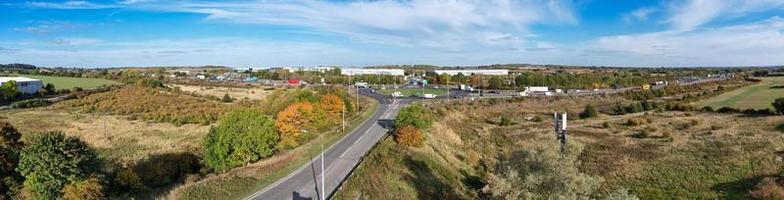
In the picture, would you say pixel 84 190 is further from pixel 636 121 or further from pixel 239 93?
pixel 239 93

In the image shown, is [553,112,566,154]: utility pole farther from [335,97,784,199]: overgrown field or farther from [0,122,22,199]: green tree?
[0,122,22,199]: green tree

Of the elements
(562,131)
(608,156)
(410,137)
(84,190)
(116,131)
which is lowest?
(608,156)

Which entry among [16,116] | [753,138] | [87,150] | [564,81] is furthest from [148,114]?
[564,81]

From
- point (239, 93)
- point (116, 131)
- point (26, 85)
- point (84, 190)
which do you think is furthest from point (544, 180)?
point (26, 85)

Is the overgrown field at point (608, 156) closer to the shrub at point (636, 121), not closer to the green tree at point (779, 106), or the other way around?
the shrub at point (636, 121)

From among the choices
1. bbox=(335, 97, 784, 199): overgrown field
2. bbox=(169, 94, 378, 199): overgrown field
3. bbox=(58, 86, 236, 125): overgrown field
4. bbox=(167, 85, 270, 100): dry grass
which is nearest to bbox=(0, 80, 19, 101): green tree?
bbox=(58, 86, 236, 125): overgrown field

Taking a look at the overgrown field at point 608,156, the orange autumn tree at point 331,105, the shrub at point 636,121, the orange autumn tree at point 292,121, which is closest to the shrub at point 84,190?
the overgrown field at point 608,156
